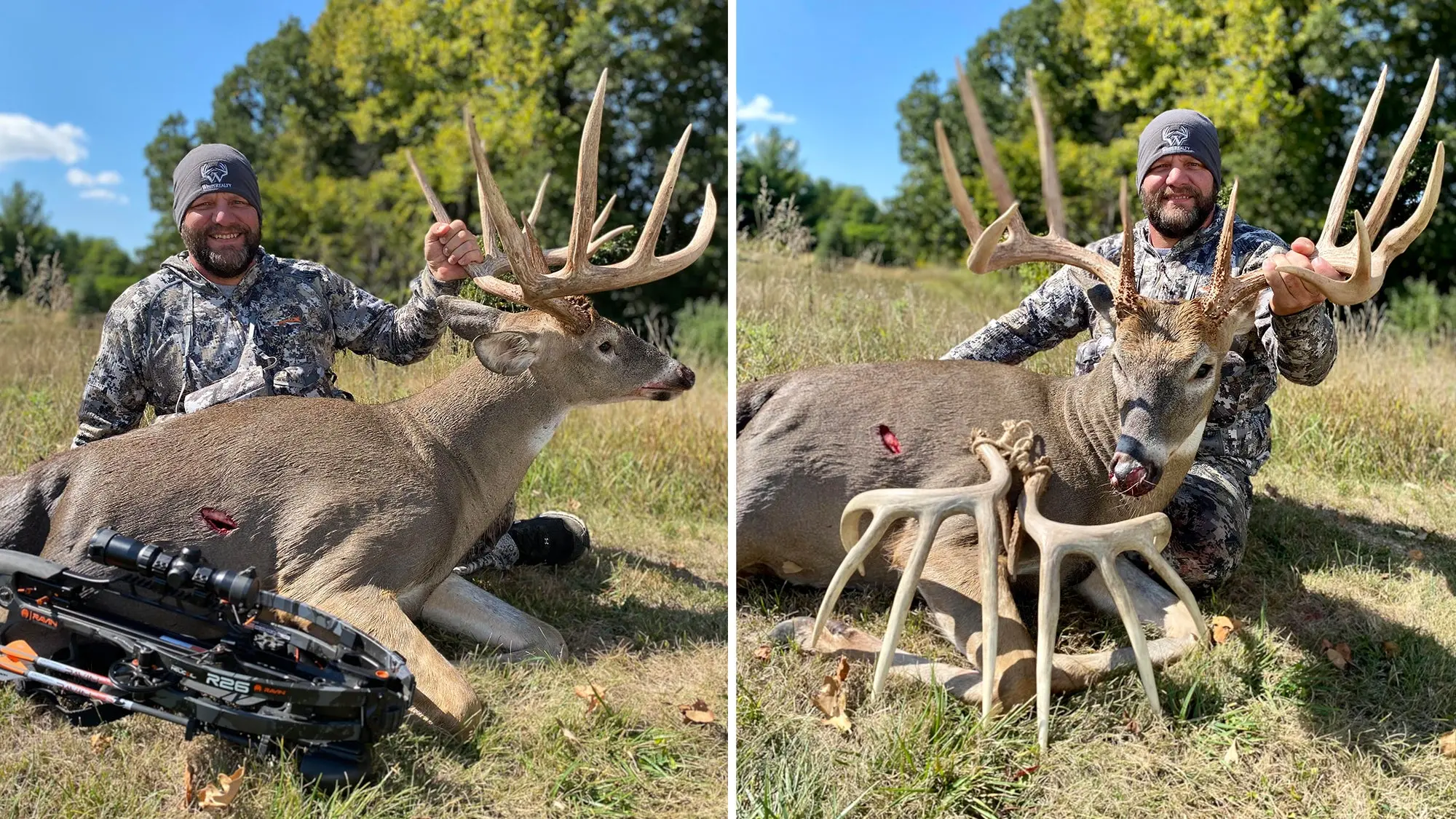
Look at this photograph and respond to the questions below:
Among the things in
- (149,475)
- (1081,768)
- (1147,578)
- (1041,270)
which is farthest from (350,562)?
(1041,270)

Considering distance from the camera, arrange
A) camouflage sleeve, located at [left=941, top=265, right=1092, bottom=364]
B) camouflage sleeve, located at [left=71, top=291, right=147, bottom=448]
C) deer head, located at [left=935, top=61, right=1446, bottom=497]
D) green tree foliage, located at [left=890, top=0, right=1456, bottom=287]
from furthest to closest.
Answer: green tree foliage, located at [left=890, top=0, right=1456, bottom=287]
camouflage sleeve, located at [left=941, top=265, right=1092, bottom=364]
camouflage sleeve, located at [left=71, top=291, right=147, bottom=448]
deer head, located at [left=935, top=61, right=1446, bottom=497]

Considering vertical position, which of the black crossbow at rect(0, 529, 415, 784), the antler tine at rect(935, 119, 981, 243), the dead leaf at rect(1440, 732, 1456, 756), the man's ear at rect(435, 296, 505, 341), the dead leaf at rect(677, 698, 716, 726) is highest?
the antler tine at rect(935, 119, 981, 243)

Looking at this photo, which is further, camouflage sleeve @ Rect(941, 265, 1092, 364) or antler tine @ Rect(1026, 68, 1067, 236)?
camouflage sleeve @ Rect(941, 265, 1092, 364)

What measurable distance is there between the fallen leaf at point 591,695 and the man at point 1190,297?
2.13 m

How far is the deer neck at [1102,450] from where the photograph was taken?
3613mm

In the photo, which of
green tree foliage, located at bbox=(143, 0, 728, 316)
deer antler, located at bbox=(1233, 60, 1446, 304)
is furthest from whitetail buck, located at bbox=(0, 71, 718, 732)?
green tree foliage, located at bbox=(143, 0, 728, 316)

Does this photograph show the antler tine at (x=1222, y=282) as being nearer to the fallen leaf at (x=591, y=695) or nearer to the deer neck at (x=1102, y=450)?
the deer neck at (x=1102, y=450)

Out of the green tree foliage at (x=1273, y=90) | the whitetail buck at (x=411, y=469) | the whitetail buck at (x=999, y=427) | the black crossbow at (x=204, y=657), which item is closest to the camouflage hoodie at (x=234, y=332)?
the whitetail buck at (x=411, y=469)

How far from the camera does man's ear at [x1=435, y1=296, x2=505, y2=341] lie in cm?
371

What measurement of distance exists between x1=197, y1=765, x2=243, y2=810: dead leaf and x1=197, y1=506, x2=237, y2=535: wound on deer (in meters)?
0.76

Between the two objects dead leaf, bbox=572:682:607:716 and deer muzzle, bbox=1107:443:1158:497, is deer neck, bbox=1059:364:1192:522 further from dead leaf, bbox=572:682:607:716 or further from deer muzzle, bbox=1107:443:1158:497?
dead leaf, bbox=572:682:607:716

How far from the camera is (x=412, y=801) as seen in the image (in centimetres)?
277

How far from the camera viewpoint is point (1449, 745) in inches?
124

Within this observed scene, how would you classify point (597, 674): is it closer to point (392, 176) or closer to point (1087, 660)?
point (1087, 660)
